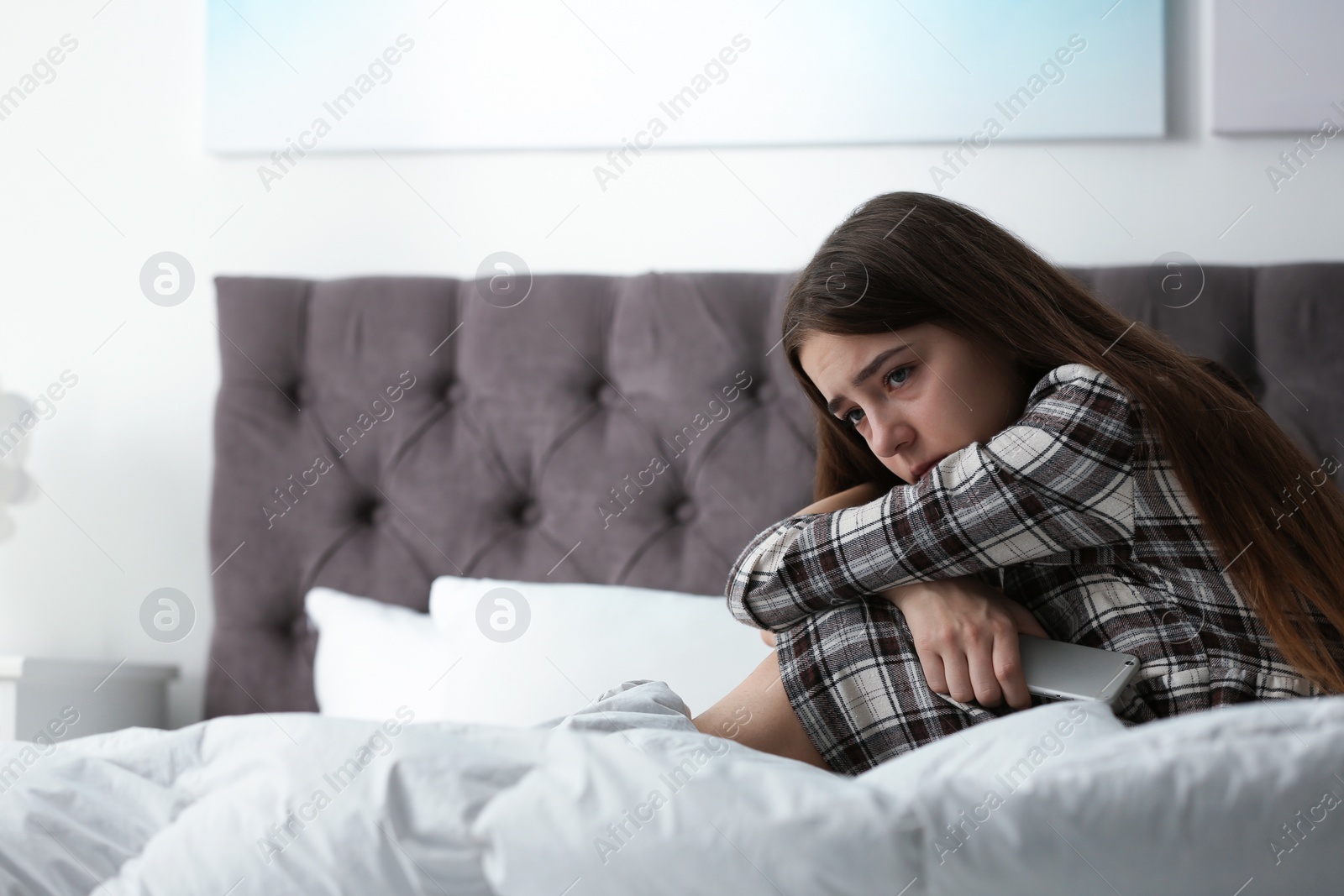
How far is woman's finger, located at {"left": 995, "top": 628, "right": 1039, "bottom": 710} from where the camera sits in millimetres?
734

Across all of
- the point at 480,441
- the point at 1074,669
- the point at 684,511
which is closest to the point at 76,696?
the point at 480,441

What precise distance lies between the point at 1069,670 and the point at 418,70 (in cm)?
118

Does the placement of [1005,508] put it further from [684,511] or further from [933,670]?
[684,511]

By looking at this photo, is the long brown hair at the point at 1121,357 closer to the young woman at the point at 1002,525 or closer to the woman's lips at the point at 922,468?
the young woman at the point at 1002,525

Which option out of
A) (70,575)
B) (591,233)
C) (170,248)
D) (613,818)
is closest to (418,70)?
(591,233)

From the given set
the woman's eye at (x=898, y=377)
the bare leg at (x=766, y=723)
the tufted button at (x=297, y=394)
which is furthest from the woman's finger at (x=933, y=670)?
the tufted button at (x=297, y=394)

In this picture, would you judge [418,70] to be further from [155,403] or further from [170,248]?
[155,403]

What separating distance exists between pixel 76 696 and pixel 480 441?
2.12ft

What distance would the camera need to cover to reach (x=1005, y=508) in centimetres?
72

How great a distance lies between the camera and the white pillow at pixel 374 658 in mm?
1126

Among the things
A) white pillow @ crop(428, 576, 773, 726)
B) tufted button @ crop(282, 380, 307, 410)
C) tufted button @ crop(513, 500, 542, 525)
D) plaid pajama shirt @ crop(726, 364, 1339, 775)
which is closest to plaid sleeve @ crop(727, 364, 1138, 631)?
plaid pajama shirt @ crop(726, 364, 1339, 775)

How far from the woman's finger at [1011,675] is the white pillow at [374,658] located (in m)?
0.61

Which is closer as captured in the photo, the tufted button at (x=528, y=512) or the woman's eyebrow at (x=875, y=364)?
the woman's eyebrow at (x=875, y=364)

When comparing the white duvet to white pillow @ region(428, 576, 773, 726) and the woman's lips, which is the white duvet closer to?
the woman's lips
